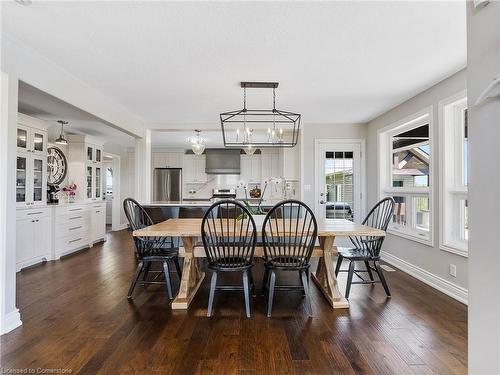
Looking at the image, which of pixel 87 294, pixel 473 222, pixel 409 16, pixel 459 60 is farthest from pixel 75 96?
pixel 459 60

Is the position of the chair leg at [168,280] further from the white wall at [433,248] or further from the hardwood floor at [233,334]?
the white wall at [433,248]

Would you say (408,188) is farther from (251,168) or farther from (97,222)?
(97,222)

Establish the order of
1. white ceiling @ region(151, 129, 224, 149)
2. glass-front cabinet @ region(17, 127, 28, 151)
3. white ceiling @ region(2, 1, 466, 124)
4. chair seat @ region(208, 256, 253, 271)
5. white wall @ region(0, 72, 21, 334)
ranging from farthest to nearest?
white ceiling @ region(151, 129, 224, 149), glass-front cabinet @ region(17, 127, 28, 151), chair seat @ region(208, 256, 253, 271), white wall @ region(0, 72, 21, 334), white ceiling @ region(2, 1, 466, 124)

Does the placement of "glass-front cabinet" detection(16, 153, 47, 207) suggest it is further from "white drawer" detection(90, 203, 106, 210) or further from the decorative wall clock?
"white drawer" detection(90, 203, 106, 210)

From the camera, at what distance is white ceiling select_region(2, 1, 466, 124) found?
1.86 metres

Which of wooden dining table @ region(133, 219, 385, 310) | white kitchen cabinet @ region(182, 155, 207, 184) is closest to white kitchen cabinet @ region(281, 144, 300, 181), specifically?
wooden dining table @ region(133, 219, 385, 310)

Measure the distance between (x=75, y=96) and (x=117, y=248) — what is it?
10.0 feet

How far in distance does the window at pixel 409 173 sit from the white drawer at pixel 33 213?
5.32 metres

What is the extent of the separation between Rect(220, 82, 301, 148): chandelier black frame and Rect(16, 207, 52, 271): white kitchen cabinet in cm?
301

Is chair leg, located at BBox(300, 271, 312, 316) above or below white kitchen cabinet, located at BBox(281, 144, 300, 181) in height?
below

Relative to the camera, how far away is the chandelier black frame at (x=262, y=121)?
3121 mm

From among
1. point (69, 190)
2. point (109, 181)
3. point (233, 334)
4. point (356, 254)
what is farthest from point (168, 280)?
point (109, 181)

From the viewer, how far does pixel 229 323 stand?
7.36 feet

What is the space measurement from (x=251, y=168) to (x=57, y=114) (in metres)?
4.75
